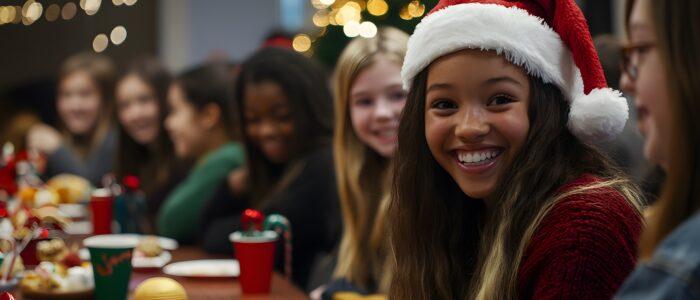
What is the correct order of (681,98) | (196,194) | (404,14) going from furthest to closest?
(404,14) → (196,194) → (681,98)

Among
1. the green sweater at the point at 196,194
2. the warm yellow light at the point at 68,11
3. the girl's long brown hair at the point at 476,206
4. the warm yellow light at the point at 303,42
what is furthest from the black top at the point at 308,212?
the warm yellow light at the point at 68,11

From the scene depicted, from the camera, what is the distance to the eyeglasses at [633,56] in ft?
3.40

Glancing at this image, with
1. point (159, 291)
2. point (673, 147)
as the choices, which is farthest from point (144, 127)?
point (673, 147)

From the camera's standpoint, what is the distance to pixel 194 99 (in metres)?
3.98

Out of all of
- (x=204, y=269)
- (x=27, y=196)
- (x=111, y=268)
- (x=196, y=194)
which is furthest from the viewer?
(x=196, y=194)

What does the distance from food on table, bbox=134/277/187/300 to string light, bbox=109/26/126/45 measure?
631 cm

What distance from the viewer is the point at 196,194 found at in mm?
3674

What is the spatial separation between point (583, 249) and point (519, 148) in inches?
10.0

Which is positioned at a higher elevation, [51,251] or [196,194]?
[51,251]

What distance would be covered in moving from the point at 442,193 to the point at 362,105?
899 mm

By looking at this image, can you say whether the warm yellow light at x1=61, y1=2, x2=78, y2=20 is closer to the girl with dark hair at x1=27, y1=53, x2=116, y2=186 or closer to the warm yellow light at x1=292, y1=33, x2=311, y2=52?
the girl with dark hair at x1=27, y1=53, x2=116, y2=186

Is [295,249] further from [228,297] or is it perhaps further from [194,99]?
[194,99]

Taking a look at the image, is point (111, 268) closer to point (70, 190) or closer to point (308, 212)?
point (308, 212)

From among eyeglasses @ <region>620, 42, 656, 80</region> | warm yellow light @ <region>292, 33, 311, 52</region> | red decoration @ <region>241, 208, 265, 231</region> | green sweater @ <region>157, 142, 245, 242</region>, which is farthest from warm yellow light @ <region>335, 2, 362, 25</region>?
eyeglasses @ <region>620, 42, 656, 80</region>
